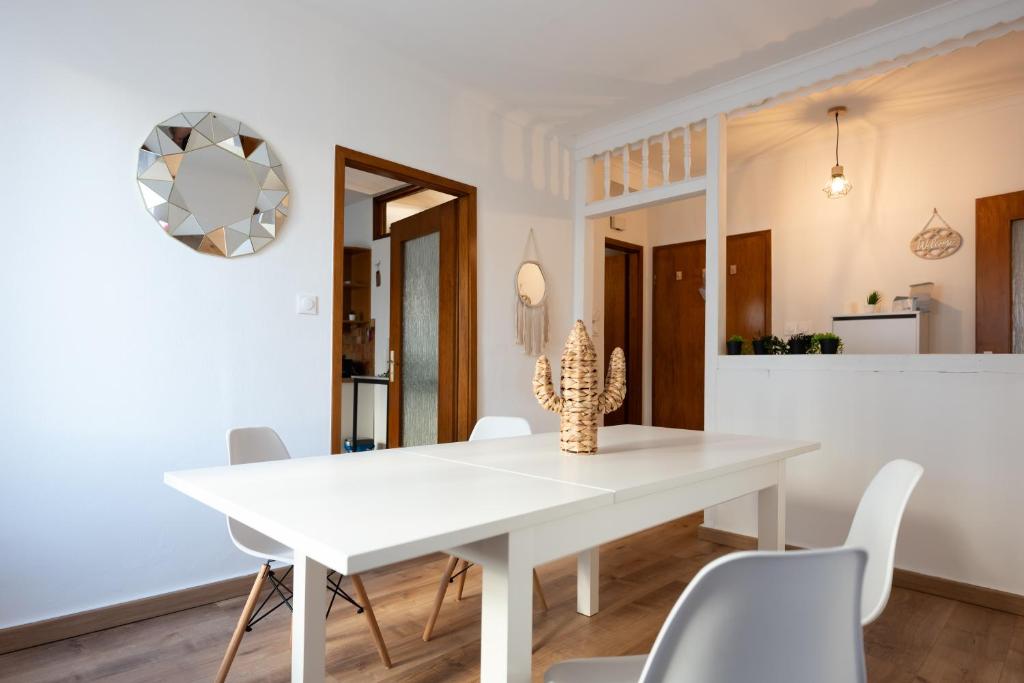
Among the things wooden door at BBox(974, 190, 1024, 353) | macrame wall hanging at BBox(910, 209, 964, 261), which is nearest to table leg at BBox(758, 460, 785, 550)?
wooden door at BBox(974, 190, 1024, 353)

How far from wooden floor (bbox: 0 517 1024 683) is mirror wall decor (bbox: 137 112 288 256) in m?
1.56

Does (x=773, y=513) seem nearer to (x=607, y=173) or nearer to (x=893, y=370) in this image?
(x=893, y=370)

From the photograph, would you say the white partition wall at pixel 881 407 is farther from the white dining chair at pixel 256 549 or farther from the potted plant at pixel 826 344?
the white dining chair at pixel 256 549

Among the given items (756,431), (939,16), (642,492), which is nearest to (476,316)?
(756,431)

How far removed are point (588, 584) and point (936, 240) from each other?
3623mm

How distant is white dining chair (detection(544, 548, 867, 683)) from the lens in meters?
0.75

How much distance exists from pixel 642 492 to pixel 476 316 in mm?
2555

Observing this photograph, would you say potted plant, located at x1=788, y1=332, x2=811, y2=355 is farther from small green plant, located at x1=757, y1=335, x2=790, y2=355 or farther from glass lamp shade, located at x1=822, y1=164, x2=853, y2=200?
glass lamp shade, located at x1=822, y1=164, x2=853, y2=200

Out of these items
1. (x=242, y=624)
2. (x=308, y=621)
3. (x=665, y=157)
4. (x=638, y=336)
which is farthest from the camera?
(x=638, y=336)

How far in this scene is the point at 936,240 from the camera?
4.19m

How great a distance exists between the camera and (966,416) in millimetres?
2666

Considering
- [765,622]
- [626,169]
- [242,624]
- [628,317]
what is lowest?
[242,624]

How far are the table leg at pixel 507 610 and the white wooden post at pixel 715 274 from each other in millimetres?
2715

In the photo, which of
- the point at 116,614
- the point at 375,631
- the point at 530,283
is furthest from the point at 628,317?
the point at 116,614
